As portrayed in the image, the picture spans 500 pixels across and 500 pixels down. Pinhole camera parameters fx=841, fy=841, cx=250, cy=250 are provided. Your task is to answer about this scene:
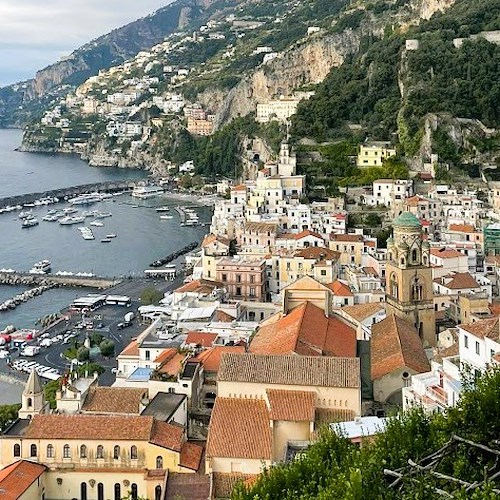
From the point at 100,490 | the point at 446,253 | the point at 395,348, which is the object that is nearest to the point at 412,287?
the point at 395,348

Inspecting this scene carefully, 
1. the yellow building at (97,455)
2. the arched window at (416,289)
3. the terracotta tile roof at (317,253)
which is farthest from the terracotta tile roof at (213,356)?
the terracotta tile roof at (317,253)

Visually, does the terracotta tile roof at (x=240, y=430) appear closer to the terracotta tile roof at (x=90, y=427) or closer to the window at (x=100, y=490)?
the terracotta tile roof at (x=90, y=427)

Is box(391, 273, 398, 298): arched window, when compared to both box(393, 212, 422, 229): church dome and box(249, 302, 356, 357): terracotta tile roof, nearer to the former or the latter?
box(393, 212, 422, 229): church dome

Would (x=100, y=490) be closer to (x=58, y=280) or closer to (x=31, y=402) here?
(x=31, y=402)

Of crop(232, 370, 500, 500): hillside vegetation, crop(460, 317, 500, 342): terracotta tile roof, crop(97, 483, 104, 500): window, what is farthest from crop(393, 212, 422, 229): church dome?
crop(232, 370, 500, 500): hillside vegetation

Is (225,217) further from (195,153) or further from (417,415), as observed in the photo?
(195,153)

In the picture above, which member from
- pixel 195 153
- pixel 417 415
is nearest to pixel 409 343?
pixel 417 415

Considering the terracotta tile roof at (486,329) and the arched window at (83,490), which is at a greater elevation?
the terracotta tile roof at (486,329)
